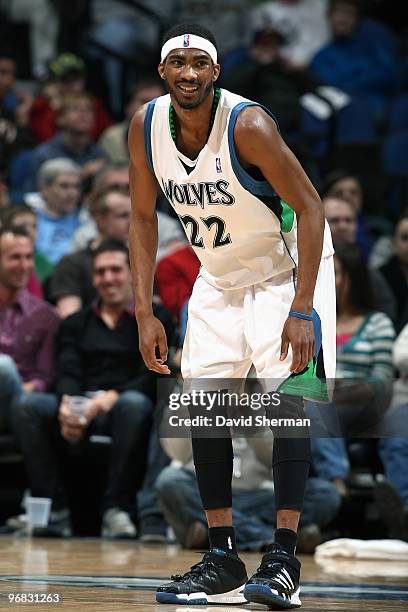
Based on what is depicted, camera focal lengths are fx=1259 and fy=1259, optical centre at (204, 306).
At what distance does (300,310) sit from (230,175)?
46 cm

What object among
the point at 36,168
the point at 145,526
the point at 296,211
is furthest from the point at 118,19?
the point at 296,211

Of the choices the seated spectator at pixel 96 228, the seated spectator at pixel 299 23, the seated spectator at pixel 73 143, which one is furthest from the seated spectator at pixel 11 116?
the seated spectator at pixel 299 23

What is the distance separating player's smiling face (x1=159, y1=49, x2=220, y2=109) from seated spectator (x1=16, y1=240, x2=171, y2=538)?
283 centimetres

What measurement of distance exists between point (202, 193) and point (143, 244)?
0.34 meters

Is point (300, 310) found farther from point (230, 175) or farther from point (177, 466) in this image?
point (177, 466)

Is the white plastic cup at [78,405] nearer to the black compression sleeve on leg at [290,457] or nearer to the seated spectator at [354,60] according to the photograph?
the black compression sleeve on leg at [290,457]

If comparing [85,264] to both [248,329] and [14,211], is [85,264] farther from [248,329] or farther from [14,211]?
[248,329]

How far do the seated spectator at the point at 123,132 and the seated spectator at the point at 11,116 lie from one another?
639 millimetres

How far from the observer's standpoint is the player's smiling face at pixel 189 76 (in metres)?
3.75

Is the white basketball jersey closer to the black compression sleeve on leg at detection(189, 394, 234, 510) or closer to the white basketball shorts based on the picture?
the white basketball shorts

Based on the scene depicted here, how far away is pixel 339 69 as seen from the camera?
34.3ft

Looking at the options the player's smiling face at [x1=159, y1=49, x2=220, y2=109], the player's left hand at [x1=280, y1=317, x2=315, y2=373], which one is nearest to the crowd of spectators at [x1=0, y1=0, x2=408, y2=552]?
the player's left hand at [x1=280, y1=317, x2=315, y2=373]

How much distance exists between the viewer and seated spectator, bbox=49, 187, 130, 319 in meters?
7.26

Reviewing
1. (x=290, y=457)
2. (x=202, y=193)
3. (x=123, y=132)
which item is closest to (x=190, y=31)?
(x=202, y=193)
